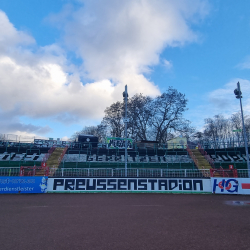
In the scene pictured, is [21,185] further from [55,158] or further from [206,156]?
[206,156]

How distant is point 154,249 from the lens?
507 centimetres

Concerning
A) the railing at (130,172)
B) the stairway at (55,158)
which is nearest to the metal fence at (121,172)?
the railing at (130,172)

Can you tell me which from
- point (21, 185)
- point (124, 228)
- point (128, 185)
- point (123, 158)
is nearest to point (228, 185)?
point (128, 185)

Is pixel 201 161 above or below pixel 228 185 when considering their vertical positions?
above

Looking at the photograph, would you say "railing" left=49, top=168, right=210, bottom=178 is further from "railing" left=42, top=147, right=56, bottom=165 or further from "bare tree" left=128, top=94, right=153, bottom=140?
"bare tree" left=128, top=94, right=153, bottom=140

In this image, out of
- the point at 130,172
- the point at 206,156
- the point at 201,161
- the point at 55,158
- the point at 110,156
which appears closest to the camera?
the point at 130,172

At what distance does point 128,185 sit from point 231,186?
24.8ft

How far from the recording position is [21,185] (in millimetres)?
15047

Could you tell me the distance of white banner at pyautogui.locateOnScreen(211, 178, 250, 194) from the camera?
1491 cm

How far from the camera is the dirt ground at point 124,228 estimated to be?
5.40 m

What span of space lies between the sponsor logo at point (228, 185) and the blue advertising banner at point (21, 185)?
12.9 meters

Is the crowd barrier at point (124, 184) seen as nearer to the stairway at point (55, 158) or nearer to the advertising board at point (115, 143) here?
the stairway at point (55, 158)

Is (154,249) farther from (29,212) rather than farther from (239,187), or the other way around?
(239,187)

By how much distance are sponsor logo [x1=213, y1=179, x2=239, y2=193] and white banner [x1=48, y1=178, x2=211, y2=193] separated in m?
0.68
